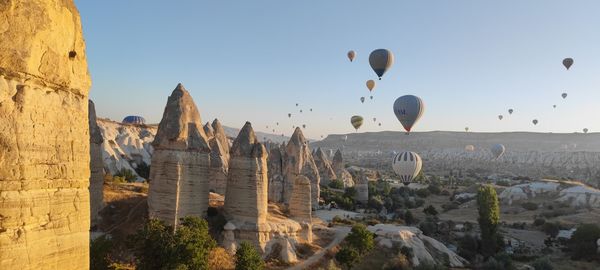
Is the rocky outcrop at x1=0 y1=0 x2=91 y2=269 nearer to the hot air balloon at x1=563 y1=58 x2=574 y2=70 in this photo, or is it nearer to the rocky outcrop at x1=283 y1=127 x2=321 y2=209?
the rocky outcrop at x1=283 y1=127 x2=321 y2=209

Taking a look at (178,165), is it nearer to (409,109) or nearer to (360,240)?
(360,240)

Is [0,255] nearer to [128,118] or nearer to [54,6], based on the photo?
[54,6]

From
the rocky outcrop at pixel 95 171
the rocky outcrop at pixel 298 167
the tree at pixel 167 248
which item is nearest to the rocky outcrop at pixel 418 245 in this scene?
the rocky outcrop at pixel 298 167

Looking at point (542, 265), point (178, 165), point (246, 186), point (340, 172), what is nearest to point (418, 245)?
point (542, 265)

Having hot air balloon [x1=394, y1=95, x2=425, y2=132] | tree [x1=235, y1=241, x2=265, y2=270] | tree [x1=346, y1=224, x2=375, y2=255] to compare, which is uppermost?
hot air balloon [x1=394, y1=95, x2=425, y2=132]

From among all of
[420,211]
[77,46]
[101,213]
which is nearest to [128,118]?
[420,211]

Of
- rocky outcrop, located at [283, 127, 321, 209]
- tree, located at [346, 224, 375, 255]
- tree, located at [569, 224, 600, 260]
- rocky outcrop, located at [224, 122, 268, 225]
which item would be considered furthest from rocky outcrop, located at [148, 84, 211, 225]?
tree, located at [569, 224, 600, 260]

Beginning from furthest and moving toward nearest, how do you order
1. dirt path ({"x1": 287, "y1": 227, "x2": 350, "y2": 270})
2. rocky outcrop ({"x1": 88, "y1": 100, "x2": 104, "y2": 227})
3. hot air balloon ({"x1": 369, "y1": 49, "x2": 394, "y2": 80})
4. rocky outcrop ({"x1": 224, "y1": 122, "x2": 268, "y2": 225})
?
hot air balloon ({"x1": 369, "y1": 49, "x2": 394, "y2": 80})
dirt path ({"x1": 287, "y1": 227, "x2": 350, "y2": 270})
rocky outcrop ({"x1": 224, "y1": 122, "x2": 268, "y2": 225})
rocky outcrop ({"x1": 88, "y1": 100, "x2": 104, "y2": 227})
